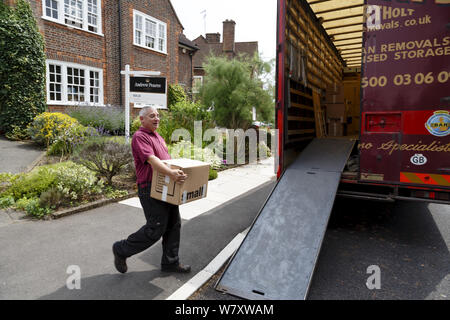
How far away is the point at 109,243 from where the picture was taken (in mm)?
4121

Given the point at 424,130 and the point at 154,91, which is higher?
the point at 154,91

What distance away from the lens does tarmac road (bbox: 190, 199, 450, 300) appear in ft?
10.1

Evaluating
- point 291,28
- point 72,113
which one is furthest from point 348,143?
point 72,113

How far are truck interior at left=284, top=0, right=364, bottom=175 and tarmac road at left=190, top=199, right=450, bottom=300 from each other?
3.44 feet

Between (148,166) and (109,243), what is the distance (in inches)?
65.5

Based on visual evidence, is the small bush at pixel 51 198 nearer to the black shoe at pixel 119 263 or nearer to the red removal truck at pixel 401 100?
the black shoe at pixel 119 263

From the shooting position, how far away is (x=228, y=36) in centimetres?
3359

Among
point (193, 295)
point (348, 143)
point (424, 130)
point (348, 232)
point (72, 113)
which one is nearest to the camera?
point (193, 295)

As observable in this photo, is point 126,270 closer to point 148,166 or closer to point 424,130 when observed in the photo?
point 148,166

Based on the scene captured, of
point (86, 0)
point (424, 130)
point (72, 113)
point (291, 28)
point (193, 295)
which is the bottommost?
point (193, 295)

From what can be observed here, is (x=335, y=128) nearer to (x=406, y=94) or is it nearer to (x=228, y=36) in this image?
(x=406, y=94)

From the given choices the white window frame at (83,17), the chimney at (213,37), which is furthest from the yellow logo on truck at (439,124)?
the chimney at (213,37)

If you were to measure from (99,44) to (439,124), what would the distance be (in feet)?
49.2

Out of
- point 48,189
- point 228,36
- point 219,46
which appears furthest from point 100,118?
point 219,46
